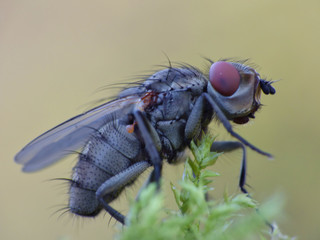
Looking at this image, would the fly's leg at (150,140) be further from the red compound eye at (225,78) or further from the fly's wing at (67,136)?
the red compound eye at (225,78)

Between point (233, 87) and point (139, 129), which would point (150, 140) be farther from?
point (233, 87)

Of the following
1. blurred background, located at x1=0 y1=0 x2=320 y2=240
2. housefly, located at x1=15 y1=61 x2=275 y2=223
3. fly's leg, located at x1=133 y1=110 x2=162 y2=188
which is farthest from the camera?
blurred background, located at x1=0 y1=0 x2=320 y2=240

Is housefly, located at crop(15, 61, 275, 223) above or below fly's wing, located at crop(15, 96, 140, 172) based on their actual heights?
below

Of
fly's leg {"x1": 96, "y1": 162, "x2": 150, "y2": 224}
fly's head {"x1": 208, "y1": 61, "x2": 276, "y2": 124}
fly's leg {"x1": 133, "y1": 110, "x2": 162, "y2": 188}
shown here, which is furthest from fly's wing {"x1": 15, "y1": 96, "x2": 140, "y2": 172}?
fly's head {"x1": 208, "y1": 61, "x2": 276, "y2": 124}

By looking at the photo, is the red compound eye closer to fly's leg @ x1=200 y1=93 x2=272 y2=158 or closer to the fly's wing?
fly's leg @ x1=200 y1=93 x2=272 y2=158

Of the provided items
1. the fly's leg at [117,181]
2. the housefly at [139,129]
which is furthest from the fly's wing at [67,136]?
the fly's leg at [117,181]

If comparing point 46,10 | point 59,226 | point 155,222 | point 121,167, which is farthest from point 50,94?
point 155,222

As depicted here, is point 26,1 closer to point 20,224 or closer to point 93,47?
point 93,47
